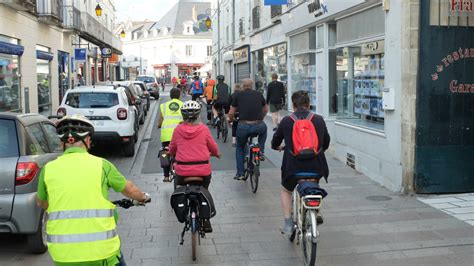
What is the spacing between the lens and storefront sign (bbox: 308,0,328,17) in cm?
1217

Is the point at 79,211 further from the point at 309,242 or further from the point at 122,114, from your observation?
the point at 122,114

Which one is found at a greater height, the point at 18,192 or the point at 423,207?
the point at 18,192

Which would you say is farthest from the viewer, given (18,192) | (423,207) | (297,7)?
(297,7)

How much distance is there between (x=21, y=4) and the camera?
15.3m

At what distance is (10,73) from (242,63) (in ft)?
46.9

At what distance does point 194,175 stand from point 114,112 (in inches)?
274

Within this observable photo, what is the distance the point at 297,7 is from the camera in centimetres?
1480

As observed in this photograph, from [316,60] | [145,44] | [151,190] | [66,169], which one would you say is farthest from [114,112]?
[145,44]

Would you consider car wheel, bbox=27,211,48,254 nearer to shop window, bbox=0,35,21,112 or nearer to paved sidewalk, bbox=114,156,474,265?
paved sidewalk, bbox=114,156,474,265

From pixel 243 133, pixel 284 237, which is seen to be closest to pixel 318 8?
pixel 243 133

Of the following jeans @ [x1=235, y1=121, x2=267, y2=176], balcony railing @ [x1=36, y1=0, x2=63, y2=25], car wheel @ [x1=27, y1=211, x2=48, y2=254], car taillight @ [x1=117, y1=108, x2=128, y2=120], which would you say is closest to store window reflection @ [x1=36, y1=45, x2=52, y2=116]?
balcony railing @ [x1=36, y1=0, x2=63, y2=25]

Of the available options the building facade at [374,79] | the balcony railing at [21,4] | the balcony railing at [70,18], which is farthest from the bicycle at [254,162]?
the balcony railing at [70,18]

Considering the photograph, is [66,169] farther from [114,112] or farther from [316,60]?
[316,60]

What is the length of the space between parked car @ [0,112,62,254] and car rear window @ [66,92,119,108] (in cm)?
653
